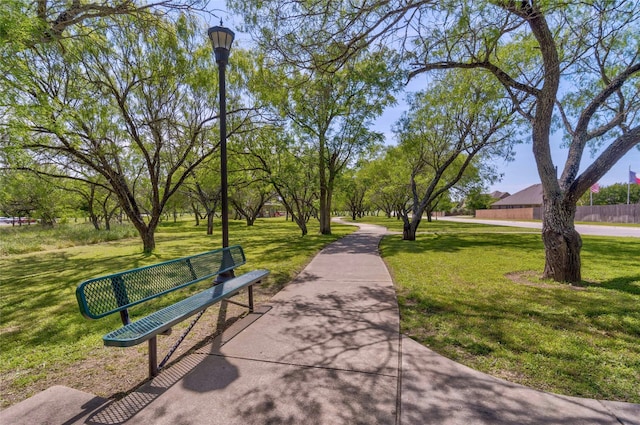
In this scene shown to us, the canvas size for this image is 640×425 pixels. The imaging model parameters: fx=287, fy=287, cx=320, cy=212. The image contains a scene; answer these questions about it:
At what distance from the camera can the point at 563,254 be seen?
19.3 ft

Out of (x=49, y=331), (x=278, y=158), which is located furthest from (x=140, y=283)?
(x=278, y=158)

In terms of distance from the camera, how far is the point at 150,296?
3.24 meters

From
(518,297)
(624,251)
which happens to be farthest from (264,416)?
(624,251)

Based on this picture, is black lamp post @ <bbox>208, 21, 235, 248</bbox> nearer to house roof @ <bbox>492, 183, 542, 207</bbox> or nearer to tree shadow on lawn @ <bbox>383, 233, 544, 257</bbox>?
tree shadow on lawn @ <bbox>383, 233, 544, 257</bbox>

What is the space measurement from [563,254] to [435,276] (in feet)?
8.25

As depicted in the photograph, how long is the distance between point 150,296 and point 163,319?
0.51 meters

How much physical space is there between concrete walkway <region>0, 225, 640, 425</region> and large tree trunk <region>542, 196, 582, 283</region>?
14.5 feet

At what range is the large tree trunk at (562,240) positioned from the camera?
5762mm

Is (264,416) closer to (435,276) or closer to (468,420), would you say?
(468,420)

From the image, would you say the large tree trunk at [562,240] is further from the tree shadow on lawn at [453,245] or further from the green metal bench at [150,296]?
the green metal bench at [150,296]

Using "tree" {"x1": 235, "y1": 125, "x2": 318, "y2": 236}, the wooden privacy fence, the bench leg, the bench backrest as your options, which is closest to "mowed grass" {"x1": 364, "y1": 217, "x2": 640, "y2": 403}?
the bench leg

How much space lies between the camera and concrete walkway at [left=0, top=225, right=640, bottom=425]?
217 centimetres

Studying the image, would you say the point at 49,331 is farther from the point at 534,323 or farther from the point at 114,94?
the point at 114,94

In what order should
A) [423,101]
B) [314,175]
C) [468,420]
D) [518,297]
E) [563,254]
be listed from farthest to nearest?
[314,175] → [423,101] → [563,254] → [518,297] → [468,420]
